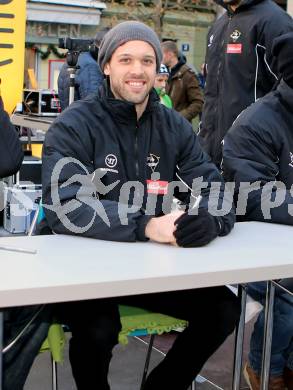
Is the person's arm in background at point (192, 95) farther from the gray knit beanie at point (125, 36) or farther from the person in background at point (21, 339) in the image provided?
the person in background at point (21, 339)

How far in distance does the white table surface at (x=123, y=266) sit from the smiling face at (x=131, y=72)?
2.42 ft

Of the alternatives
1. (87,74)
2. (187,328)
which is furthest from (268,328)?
(87,74)

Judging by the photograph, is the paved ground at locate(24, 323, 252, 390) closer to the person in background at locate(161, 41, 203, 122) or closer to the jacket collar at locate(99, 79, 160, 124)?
the jacket collar at locate(99, 79, 160, 124)

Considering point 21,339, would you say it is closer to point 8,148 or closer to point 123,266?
point 123,266

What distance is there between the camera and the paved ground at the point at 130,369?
10.1ft

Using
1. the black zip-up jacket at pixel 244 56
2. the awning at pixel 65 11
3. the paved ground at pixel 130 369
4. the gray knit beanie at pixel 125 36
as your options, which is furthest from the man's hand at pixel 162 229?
the awning at pixel 65 11

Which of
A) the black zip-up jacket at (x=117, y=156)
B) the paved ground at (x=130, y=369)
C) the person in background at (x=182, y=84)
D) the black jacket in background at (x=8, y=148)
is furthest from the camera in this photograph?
Answer: the person in background at (x=182, y=84)

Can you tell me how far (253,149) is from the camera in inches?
111

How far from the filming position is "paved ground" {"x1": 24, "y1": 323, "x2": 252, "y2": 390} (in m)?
3.07

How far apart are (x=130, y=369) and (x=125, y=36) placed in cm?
161

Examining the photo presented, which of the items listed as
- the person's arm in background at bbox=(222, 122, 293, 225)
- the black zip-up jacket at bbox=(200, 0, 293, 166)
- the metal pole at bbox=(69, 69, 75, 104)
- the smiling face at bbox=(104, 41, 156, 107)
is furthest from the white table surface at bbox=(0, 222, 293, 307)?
the metal pole at bbox=(69, 69, 75, 104)

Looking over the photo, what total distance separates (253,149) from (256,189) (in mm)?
203

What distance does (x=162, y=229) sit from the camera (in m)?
2.11

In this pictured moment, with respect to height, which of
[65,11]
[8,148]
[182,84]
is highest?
[65,11]
